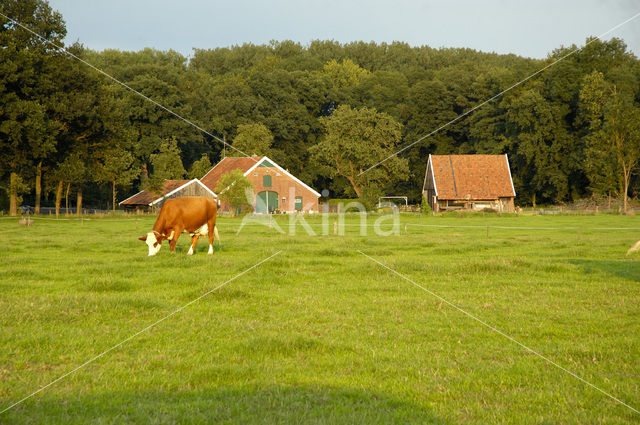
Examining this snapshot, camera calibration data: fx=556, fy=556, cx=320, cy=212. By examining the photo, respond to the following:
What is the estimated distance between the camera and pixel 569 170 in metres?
71.7

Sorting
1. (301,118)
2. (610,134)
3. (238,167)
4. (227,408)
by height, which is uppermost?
(301,118)

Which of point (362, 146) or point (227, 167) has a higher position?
point (362, 146)

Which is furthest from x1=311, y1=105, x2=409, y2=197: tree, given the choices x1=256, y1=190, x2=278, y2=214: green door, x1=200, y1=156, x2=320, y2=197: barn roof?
x1=256, y1=190, x2=278, y2=214: green door

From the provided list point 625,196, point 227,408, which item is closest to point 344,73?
point 625,196

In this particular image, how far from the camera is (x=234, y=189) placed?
54.1m

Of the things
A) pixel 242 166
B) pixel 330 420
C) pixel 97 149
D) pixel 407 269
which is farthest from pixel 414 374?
pixel 242 166

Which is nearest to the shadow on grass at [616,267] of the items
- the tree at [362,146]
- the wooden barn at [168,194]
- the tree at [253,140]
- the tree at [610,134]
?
the tree at [610,134]

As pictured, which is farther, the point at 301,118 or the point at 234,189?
the point at 301,118

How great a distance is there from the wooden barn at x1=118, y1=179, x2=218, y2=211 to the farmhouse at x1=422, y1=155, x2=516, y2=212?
29.5 m

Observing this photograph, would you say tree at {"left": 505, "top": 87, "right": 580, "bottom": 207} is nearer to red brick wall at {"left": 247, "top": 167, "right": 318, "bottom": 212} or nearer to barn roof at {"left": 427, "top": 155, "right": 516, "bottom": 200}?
barn roof at {"left": 427, "top": 155, "right": 516, "bottom": 200}

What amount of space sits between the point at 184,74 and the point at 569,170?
64.1m

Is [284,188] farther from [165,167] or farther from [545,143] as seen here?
[545,143]

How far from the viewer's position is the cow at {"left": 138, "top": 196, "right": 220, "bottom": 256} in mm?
19344

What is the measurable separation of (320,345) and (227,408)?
2.28m
